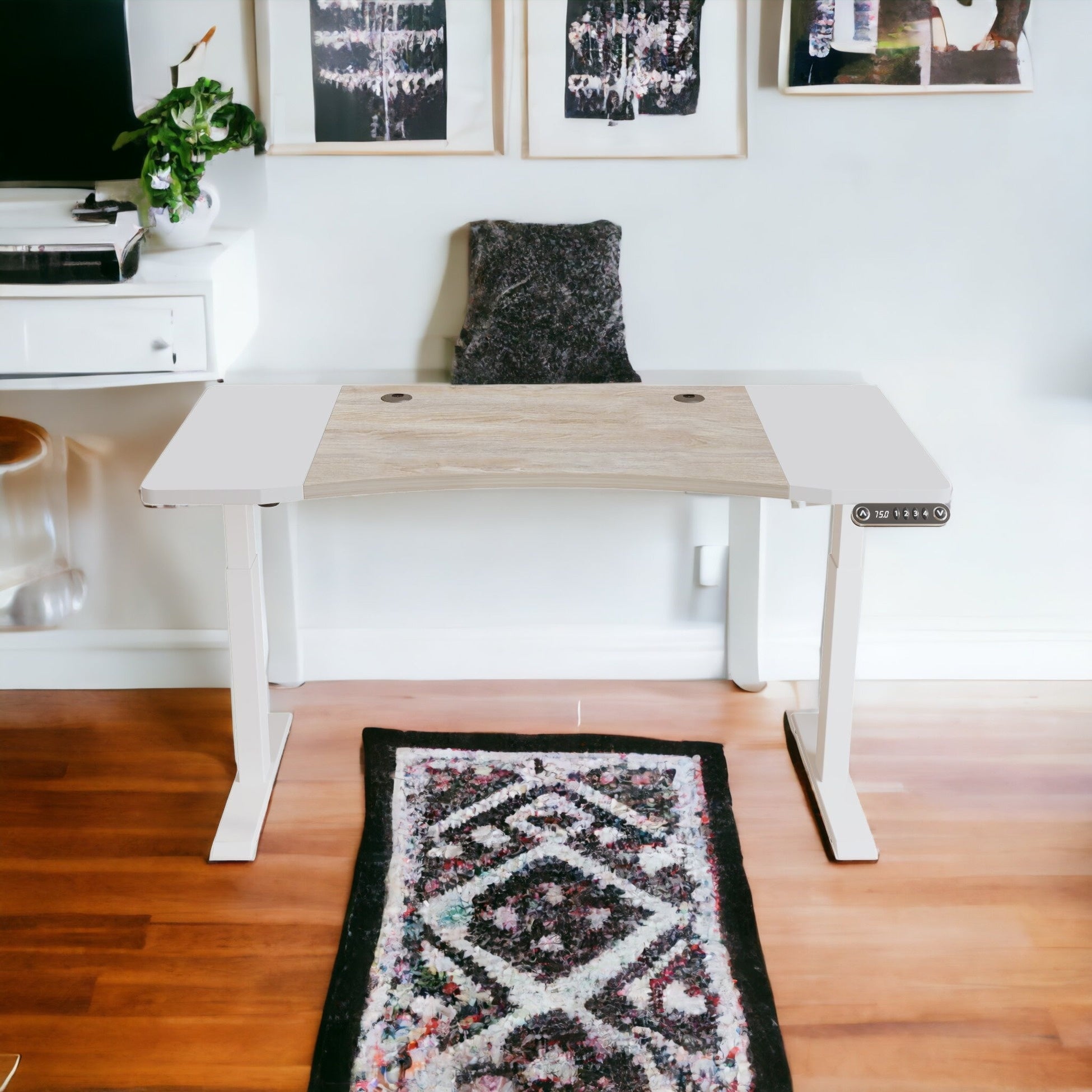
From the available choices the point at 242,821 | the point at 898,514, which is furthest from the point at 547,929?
the point at 898,514

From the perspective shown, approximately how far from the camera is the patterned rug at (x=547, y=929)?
167cm

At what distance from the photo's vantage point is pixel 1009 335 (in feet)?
8.00

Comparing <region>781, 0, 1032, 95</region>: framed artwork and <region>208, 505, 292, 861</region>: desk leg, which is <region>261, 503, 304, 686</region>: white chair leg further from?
<region>781, 0, 1032, 95</region>: framed artwork

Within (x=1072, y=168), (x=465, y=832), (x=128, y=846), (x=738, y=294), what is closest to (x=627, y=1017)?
(x=465, y=832)

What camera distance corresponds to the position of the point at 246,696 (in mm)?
2125

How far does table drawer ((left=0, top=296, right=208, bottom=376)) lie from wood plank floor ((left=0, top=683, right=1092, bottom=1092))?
0.82 m

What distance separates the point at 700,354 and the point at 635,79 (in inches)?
21.6

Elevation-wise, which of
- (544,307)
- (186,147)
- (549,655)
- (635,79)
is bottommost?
(549,655)

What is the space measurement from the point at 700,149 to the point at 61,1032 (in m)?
1.87

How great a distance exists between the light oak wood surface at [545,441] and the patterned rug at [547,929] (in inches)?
26.6

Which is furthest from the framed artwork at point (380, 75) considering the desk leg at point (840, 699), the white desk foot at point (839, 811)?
the white desk foot at point (839, 811)

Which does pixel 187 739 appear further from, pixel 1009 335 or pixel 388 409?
pixel 1009 335

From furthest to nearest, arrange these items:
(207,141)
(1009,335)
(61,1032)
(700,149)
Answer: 1. (1009,335)
2. (700,149)
3. (207,141)
4. (61,1032)

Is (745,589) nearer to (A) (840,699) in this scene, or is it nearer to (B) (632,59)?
(A) (840,699)
